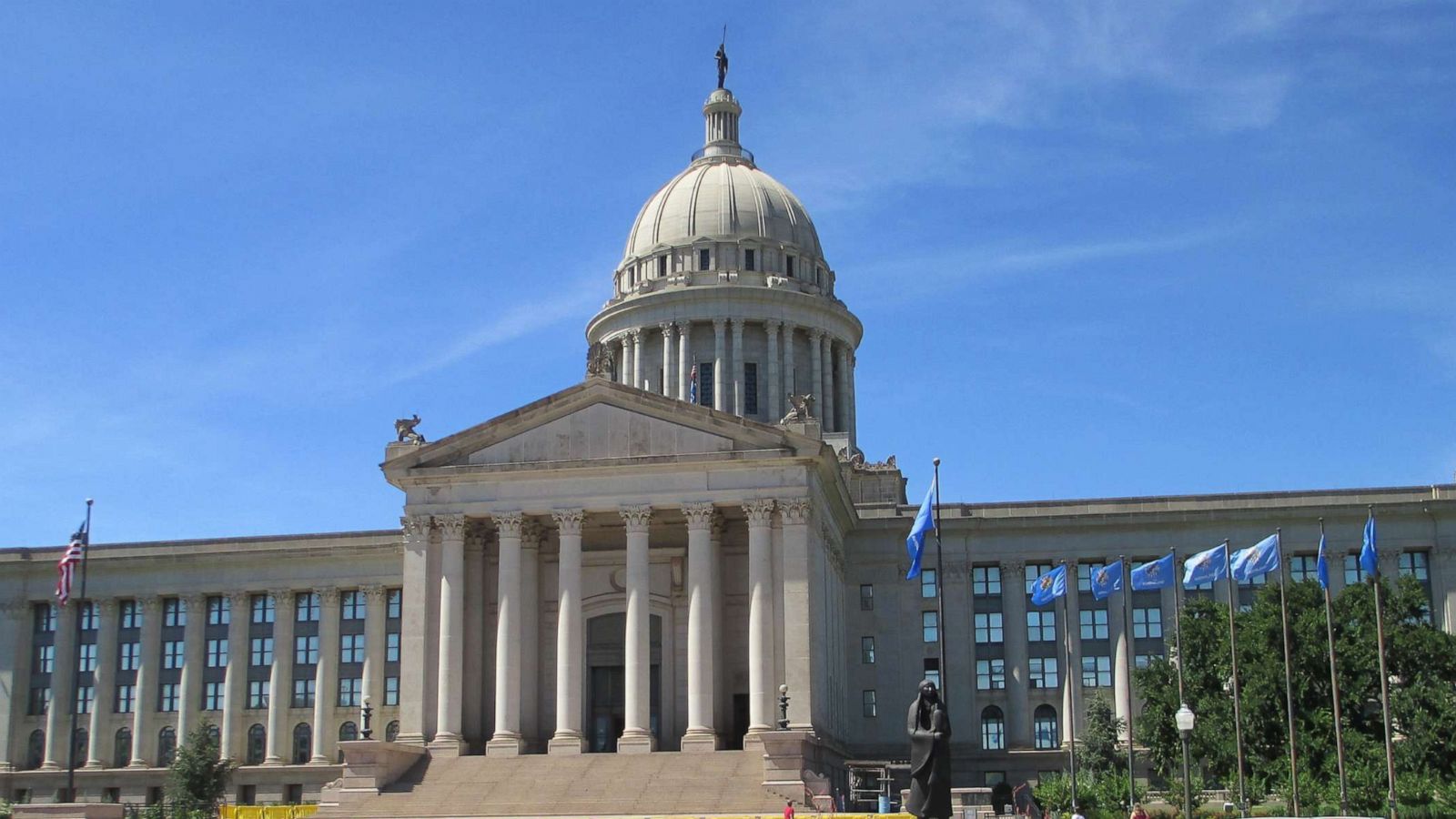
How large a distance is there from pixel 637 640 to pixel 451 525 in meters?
8.89

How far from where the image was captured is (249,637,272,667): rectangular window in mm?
86500

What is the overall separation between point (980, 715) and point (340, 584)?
32327 millimetres

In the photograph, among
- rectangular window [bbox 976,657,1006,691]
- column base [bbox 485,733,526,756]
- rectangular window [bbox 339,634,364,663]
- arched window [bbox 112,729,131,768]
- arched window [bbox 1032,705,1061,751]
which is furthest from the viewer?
arched window [bbox 112,729,131,768]

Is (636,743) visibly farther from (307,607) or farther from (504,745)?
(307,607)

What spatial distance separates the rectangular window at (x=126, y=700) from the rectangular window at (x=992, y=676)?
141ft

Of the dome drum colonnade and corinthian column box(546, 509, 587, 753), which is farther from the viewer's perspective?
the dome drum colonnade

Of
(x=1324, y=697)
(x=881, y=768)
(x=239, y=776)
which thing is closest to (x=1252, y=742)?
(x=1324, y=697)

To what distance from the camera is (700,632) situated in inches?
2586

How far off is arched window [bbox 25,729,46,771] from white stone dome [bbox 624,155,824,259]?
40585mm

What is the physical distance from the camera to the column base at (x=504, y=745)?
65.3 m

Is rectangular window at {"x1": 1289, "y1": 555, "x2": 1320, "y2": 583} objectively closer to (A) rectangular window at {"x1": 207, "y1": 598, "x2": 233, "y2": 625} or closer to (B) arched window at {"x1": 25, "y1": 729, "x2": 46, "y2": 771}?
(A) rectangular window at {"x1": 207, "y1": 598, "x2": 233, "y2": 625}

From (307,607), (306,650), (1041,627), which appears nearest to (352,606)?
(307,607)

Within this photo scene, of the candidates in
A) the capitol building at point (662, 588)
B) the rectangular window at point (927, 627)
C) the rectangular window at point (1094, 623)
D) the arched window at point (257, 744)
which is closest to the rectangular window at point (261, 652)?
the capitol building at point (662, 588)

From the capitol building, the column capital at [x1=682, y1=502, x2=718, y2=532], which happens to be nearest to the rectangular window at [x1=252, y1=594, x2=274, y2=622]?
the capitol building
